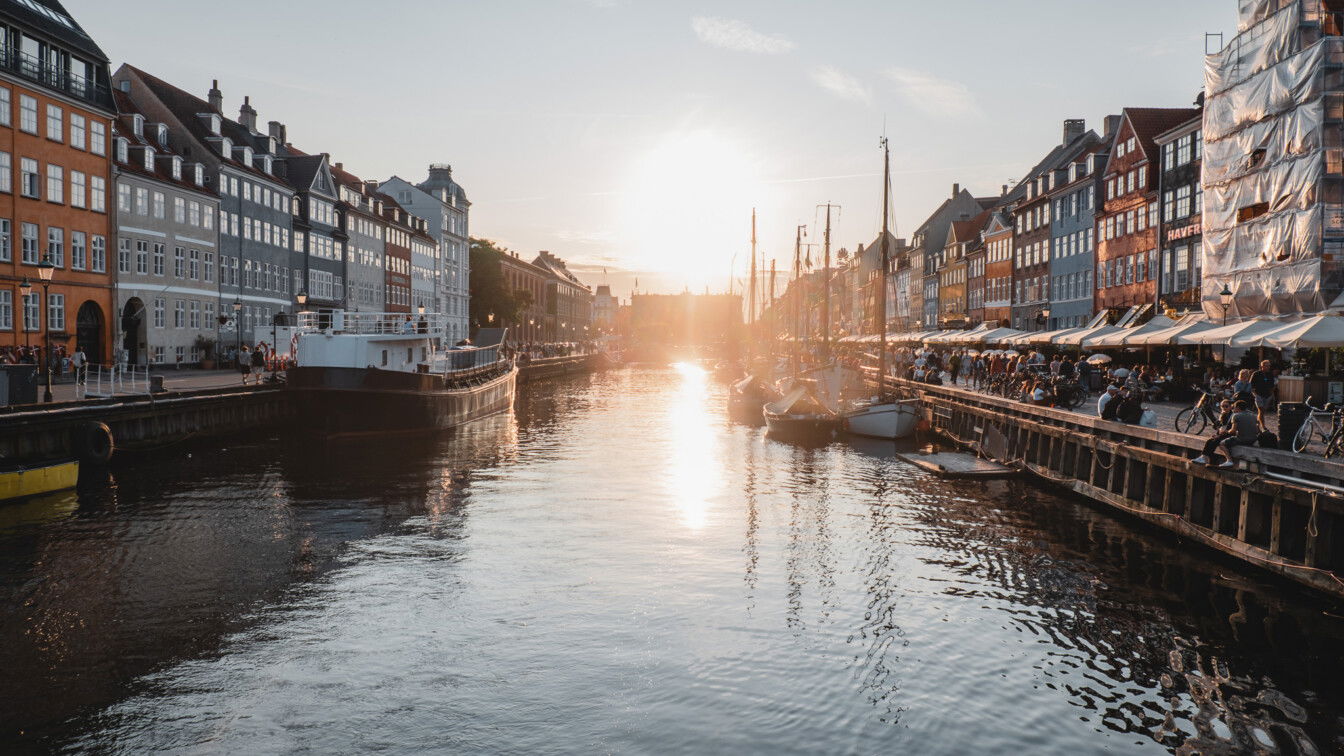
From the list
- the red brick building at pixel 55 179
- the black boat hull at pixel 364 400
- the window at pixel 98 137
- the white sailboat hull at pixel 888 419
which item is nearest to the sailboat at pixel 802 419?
the white sailboat hull at pixel 888 419

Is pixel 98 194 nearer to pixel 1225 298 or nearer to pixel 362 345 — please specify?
pixel 362 345

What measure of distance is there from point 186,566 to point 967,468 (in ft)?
75.0

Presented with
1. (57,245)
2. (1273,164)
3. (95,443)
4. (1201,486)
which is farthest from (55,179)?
(1273,164)

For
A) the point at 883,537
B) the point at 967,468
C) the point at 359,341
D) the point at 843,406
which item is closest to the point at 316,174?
the point at 359,341

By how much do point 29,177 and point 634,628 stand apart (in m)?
42.8

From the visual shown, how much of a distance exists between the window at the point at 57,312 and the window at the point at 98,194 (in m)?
5.65

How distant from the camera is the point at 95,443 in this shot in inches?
1105

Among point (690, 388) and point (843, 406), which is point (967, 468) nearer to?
point (843, 406)

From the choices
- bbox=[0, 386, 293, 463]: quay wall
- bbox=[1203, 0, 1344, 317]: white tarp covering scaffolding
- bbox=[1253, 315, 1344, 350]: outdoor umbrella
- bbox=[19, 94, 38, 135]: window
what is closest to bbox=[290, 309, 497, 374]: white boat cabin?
bbox=[0, 386, 293, 463]: quay wall

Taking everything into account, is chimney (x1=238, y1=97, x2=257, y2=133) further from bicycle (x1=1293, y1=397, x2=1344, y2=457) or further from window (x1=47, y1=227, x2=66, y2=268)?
bicycle (x1=1293, y1=397, x2=1344, y2=457)

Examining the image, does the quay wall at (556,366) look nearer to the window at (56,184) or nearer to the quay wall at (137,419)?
the window at (56,184)

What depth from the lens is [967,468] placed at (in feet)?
104

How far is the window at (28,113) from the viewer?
1716 inches

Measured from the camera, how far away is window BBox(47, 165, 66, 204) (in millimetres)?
45844
